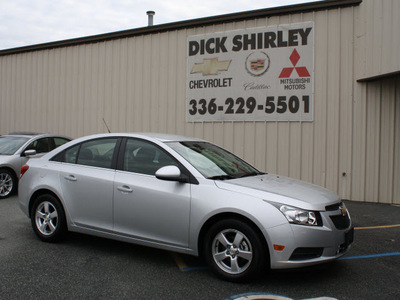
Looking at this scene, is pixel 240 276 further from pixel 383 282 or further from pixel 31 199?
pixel 31 199

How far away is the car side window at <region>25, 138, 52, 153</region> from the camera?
10.0 m

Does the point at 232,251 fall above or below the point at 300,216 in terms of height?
below

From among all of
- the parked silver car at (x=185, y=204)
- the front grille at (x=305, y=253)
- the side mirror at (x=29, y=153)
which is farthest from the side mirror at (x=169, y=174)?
the side mirror at (x=29, y=153)

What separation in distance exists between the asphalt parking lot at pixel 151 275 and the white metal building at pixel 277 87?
159 inches

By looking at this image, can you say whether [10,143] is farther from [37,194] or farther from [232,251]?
[232,251]

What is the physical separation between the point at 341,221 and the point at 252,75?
6.86 meters

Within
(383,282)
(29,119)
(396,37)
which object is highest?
(396,37)

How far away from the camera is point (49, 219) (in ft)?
18.4

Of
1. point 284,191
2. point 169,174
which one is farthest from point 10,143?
point 284,191

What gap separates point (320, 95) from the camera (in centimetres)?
995

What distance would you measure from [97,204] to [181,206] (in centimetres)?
124

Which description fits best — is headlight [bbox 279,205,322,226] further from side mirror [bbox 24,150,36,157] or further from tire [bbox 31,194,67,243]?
side mirror [bbox 24,150,36,157]

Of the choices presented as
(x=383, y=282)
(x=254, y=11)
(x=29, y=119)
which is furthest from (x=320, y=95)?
(x=29, y=119)

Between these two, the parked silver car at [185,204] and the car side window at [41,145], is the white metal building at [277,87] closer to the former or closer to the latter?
the car side window at [41,145]
